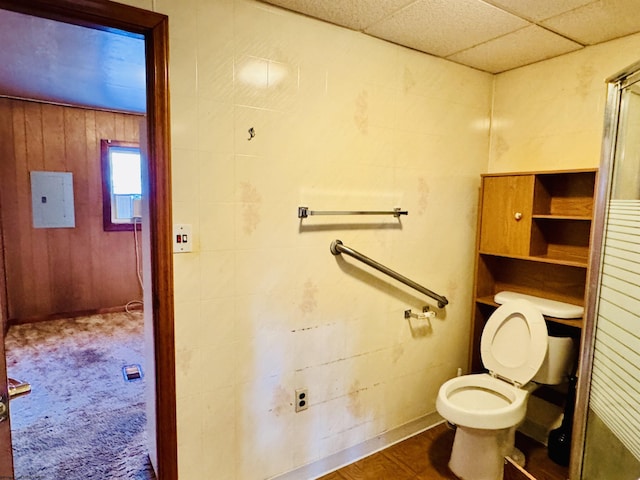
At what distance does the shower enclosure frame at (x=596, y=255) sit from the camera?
1.53 metres

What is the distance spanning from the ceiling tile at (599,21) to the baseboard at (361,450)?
2.23 m

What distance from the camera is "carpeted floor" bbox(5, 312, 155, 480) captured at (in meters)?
2.01

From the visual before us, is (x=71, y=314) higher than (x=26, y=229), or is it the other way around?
(x=26, y=229)

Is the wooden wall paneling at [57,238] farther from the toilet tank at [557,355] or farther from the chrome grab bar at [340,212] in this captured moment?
the toilet tank at [557,355]

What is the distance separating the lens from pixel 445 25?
5.90ft

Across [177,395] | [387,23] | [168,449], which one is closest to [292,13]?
[387,23]

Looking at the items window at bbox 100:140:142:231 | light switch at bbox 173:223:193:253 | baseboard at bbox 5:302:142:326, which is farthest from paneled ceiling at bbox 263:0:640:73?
baseboard at bbox 5:302:142:326

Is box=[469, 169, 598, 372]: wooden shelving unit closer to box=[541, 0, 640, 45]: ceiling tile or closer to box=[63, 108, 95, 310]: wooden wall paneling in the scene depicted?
box=[541, 0, 640, 45]: ceiling tile

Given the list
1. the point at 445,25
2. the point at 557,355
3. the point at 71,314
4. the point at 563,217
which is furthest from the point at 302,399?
the point at 71,314

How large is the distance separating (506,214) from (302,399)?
151cm

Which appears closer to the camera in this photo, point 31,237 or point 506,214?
point 506,214

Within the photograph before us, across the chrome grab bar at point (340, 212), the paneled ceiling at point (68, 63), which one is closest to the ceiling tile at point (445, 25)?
the chrome grab bar at point (340, 212)

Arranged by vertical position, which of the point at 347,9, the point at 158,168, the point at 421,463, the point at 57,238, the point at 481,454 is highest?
the point at 347,9

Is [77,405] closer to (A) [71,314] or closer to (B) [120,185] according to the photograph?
(A) [71,314]
